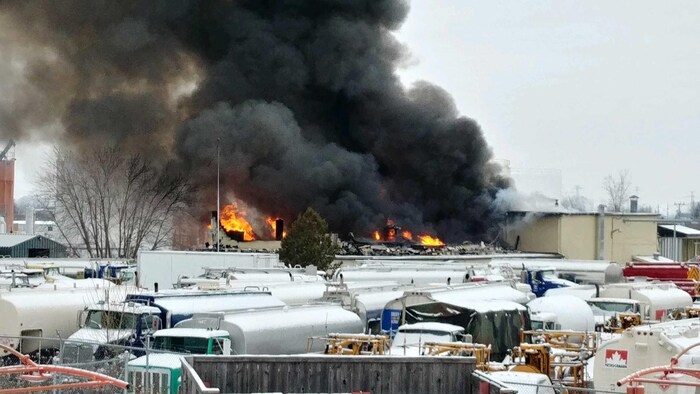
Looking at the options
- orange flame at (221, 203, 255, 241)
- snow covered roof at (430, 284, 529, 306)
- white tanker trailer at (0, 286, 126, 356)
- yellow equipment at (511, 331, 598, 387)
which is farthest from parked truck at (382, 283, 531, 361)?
orange flame at (221, 203, 255, 241)

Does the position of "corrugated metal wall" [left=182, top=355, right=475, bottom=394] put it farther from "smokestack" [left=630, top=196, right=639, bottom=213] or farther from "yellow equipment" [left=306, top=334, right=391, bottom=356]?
"smokestack" [left=630, top=196, right=639, bottom=213]

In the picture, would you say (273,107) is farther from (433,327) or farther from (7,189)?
(433,327)

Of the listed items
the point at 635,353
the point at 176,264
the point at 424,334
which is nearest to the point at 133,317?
the point at 424,334

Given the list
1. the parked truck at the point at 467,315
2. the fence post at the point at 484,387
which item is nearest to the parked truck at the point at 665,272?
the parked truck at the point at 467,315

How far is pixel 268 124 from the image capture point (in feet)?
199

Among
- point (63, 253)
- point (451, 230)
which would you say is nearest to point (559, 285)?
point (451, 230)

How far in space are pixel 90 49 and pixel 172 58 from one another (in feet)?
16.3

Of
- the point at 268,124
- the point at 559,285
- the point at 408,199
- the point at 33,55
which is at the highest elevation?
the point at 33,55

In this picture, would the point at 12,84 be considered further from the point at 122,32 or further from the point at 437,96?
the point at 437,96

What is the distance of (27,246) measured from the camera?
180 ft

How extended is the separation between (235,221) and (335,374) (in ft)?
162

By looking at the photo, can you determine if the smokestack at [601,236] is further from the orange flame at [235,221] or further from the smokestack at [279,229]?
the orange flame at [235,221]

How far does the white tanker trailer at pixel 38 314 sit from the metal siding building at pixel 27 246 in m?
32.5

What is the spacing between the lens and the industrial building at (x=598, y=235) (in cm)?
5891
